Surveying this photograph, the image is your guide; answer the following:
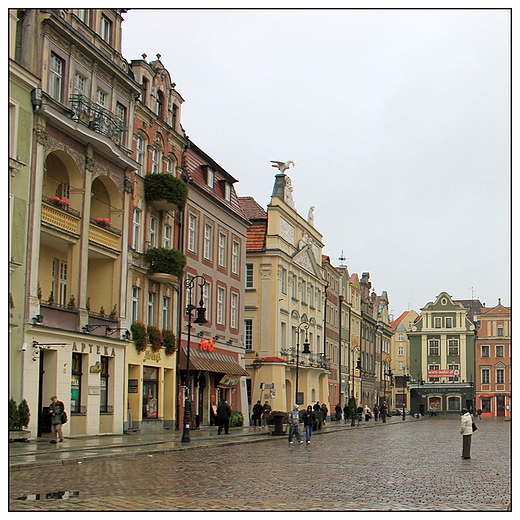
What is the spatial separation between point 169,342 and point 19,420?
13.9 m

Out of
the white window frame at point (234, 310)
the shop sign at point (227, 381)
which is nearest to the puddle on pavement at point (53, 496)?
the shop sign at point (227, 381)

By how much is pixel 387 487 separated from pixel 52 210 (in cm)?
1701

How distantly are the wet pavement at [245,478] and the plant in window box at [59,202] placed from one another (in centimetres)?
800

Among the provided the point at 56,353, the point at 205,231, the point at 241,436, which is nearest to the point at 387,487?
the point at 56,353

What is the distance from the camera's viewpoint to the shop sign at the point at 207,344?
4338 cm

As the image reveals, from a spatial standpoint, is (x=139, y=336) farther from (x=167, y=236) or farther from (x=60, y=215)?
(x=60, y=215)

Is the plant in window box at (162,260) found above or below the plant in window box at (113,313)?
above

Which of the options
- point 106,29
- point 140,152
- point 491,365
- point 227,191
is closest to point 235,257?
point 227,191

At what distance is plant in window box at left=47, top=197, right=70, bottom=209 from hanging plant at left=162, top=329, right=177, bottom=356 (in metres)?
10.7

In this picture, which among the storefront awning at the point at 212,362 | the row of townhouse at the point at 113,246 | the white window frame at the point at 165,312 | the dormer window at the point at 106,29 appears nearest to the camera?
the row of townhouse at the point at 113,246

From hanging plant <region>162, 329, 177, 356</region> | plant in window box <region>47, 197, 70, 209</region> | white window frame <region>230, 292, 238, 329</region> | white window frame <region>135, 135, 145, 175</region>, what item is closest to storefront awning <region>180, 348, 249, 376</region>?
hanging plant <region>162, 329, 177, 356</region>

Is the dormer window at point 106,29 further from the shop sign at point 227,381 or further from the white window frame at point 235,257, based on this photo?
the shop sign at point 227,381

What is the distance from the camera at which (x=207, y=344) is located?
43.5 metres

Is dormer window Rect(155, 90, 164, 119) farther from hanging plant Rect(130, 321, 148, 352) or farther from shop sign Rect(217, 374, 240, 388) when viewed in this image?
shop sign Rect(217, 374, 240, 388)
